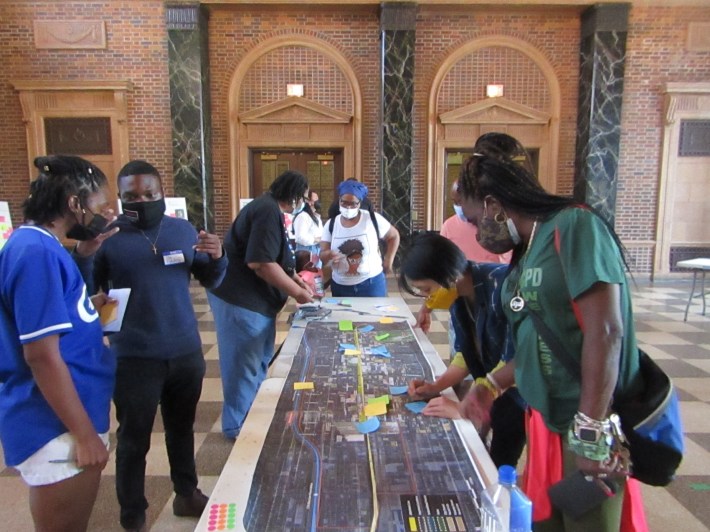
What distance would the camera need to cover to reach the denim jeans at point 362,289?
375 centimetres

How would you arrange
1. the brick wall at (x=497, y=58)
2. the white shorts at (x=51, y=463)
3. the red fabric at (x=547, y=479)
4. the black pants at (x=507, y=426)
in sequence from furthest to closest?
the brick wall at (x=497, y=58), the black pants at (x=507, y=426), the white shorts at (x=51, y=463), the red fabric at (x=547, y=479)

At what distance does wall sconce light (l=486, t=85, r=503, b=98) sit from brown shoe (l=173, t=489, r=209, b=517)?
7.83 m

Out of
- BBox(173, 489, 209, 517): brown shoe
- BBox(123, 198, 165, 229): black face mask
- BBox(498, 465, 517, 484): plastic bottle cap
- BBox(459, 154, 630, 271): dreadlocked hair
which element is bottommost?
BBox(173, 489, 209, 517): brown shoe

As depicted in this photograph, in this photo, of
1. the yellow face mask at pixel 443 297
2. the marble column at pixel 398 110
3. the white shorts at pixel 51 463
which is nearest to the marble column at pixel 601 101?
the marble column at pixel 398 110

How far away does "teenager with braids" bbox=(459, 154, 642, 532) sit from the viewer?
1104 mm

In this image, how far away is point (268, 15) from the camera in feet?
27.0

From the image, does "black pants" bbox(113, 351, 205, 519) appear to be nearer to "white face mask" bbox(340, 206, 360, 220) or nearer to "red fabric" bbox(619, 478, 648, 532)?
"red fabric" bbox(619, 478, 648, 532)

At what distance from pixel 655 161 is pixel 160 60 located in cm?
827

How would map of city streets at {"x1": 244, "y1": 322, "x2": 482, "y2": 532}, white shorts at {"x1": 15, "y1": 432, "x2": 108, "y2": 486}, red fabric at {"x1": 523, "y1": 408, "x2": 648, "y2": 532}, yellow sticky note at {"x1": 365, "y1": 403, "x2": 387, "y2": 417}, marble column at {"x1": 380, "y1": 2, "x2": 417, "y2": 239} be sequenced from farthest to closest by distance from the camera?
1. marble column at {"x1": 380, "y1": 2, "x2": 417, "y2": 239}
2. yellow sticky note at {"x1": 365, "y1": 403, "x2": 387, "y2": 417}
3. white shorts at {"x1": 15, "y1": 432, "x2": 108, "y2": 486}
4. red fabric at {"x1": 523, "y1": 408, "x2": 648, "y2": 532}
5. map of city streets at {"x1": 244, "y1": 322, "x2": 482, "y2": 532}

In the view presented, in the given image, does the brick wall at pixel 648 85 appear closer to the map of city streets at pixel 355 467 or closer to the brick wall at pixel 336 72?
the brick wall at pixel 336 72

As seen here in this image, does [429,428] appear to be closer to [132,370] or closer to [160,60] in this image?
[132,370]

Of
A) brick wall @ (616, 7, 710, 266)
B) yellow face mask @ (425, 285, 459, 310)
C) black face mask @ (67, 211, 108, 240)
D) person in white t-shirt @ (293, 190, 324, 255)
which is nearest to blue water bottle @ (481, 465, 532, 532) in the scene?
yellow face mask @ (425, 285, 459, 310)

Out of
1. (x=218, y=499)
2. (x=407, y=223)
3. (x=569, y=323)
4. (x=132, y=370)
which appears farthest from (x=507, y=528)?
(x=407, y=223)

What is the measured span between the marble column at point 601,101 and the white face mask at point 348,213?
543 cm
